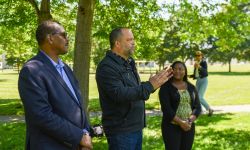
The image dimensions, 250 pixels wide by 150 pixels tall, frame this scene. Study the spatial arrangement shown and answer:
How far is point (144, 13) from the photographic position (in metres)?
14.4

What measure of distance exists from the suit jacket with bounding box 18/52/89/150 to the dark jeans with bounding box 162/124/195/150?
2647 mm

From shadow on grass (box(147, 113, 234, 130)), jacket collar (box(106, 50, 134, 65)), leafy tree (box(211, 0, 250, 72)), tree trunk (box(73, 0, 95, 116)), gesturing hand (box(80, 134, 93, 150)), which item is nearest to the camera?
gesturing hand (box(80, 134, 93, 150))

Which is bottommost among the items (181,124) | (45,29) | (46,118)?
(181,124)

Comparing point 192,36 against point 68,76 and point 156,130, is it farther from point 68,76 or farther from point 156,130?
point 68,76

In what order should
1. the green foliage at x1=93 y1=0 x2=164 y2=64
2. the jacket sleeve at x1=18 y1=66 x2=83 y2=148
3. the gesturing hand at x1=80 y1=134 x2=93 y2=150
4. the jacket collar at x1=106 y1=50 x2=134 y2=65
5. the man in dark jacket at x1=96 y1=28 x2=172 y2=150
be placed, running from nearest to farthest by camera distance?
the jacket sleeve at x1=18 y1=66 x2=83 y2=148, the gesturing hand at x1=80 y1=134 x2=93 y2=150, the man in dark jacket at x1=96 y1=28 x2=172 y2=150, the jacket collar at x1=106 y1=50 x2=134 y2=65, the green foliage at x1=93 y1=0 x2=164 y2=64

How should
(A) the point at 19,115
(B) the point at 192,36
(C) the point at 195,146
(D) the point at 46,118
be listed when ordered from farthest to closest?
(A) the point at 19,115
(B) the point at 192,36
(C) the point at 195,146
(D) the point at 46,118

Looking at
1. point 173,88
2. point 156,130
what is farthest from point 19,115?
point 173,88

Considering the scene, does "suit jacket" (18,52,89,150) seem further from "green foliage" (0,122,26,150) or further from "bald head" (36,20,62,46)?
"green foliage" (0,122,26,150)

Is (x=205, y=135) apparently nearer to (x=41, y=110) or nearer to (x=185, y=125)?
(x=185, y=125)

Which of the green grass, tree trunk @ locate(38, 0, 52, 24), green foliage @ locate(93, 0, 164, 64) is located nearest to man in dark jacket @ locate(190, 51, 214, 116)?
green foliage @ locate(93, 0, 164, 64)

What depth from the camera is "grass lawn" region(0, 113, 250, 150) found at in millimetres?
9391

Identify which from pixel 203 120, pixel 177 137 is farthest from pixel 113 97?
pixel 203 120

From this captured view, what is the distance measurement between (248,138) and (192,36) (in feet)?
15.9

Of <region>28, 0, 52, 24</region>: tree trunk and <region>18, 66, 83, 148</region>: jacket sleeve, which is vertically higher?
<region>28, 0, 52, 24</region>: tree trunk
